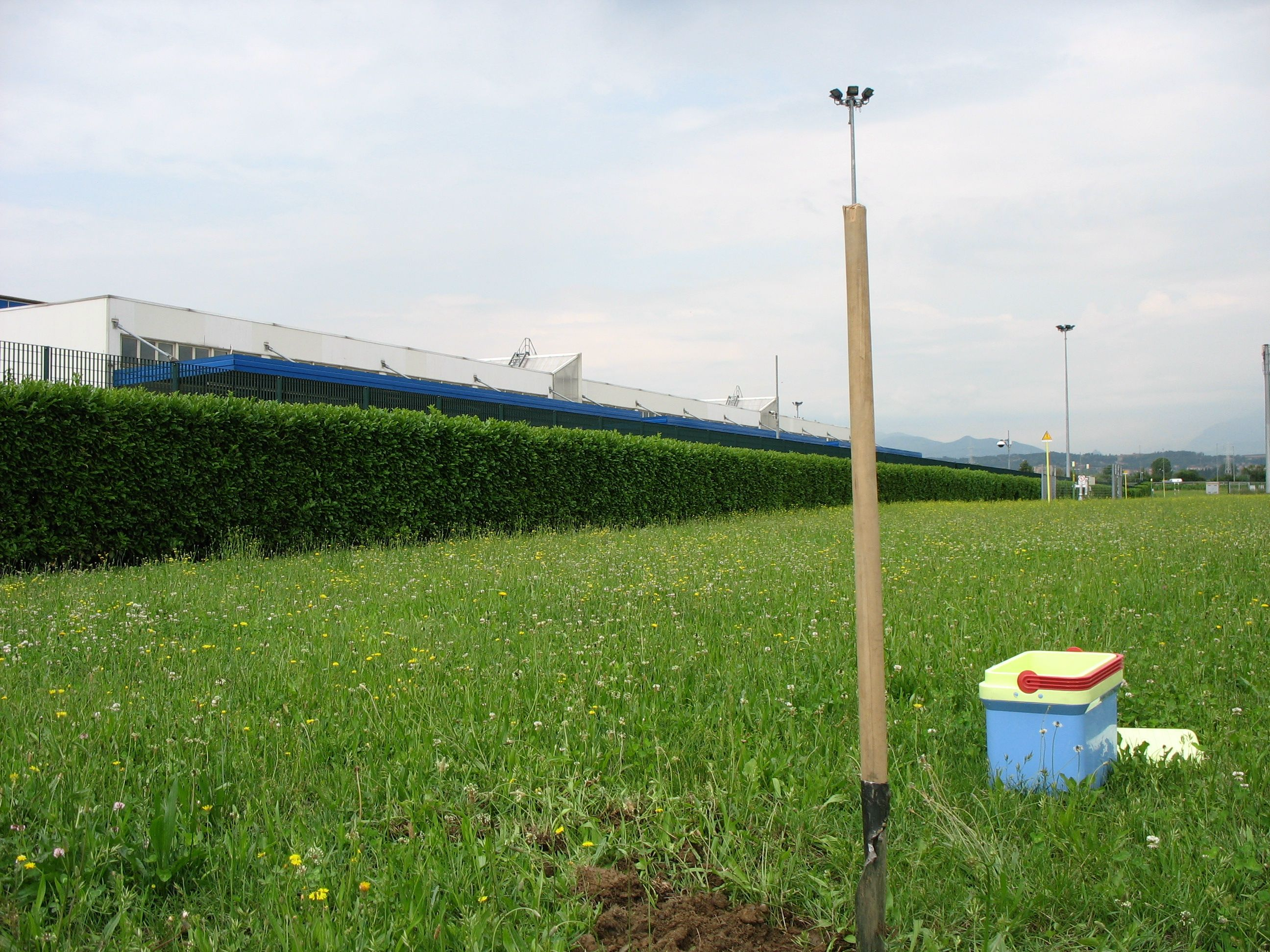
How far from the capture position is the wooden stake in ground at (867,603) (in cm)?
228

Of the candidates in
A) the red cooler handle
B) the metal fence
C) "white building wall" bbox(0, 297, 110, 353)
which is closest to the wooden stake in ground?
the red cooler handle

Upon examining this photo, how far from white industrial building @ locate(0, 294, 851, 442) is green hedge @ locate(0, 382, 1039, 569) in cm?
1392

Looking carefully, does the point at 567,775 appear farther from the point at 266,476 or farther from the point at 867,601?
the point at 266,476

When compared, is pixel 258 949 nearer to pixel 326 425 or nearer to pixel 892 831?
pixel 892 831

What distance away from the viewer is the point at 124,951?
7.44ft

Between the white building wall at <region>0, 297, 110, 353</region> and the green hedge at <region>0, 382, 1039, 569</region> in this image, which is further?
the white building wall at <region>0, 297, 110, 353</region>

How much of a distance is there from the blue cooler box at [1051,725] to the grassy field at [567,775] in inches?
4.0

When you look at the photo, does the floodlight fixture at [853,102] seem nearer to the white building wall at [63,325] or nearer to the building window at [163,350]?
the building window at [163,350]

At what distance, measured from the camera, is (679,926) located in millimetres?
2416

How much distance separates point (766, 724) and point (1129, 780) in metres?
1.49

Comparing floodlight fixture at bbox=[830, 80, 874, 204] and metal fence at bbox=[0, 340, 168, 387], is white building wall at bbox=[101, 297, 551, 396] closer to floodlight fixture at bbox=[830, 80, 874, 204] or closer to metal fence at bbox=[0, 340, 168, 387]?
metal fence at bbox=[0, 340, 168, 387]

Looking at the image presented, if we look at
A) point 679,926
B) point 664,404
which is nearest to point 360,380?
point 679,926

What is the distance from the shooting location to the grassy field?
8.11 ft

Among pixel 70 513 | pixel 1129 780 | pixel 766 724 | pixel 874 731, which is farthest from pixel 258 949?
pixel 70 513
